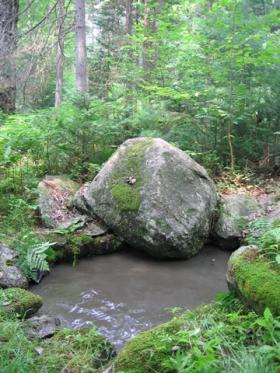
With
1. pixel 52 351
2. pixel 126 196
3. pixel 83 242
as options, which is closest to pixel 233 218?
pixel 126 196

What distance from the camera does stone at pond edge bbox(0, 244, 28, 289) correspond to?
17.1ft

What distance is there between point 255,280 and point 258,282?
1.5 inches

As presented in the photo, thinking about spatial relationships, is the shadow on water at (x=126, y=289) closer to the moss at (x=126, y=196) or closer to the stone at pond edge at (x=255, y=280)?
the moss at (x=126, y=196)

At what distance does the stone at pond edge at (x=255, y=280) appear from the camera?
10.0ft

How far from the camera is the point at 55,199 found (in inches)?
284

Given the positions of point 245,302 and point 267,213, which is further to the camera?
point 267,213

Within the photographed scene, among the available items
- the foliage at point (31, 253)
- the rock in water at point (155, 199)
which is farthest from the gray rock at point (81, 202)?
the foliage at point (31, 253)

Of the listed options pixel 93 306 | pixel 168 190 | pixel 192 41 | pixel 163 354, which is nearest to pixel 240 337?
pixel 163 354

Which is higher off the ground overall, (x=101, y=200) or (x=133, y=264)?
(x=101, y=200)

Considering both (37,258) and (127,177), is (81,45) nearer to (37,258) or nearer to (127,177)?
(127,177)

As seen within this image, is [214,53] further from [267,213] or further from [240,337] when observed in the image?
[240,337]

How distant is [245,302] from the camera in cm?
339

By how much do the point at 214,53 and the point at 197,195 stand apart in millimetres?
3709

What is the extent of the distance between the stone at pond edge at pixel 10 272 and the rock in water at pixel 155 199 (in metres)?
1.84
